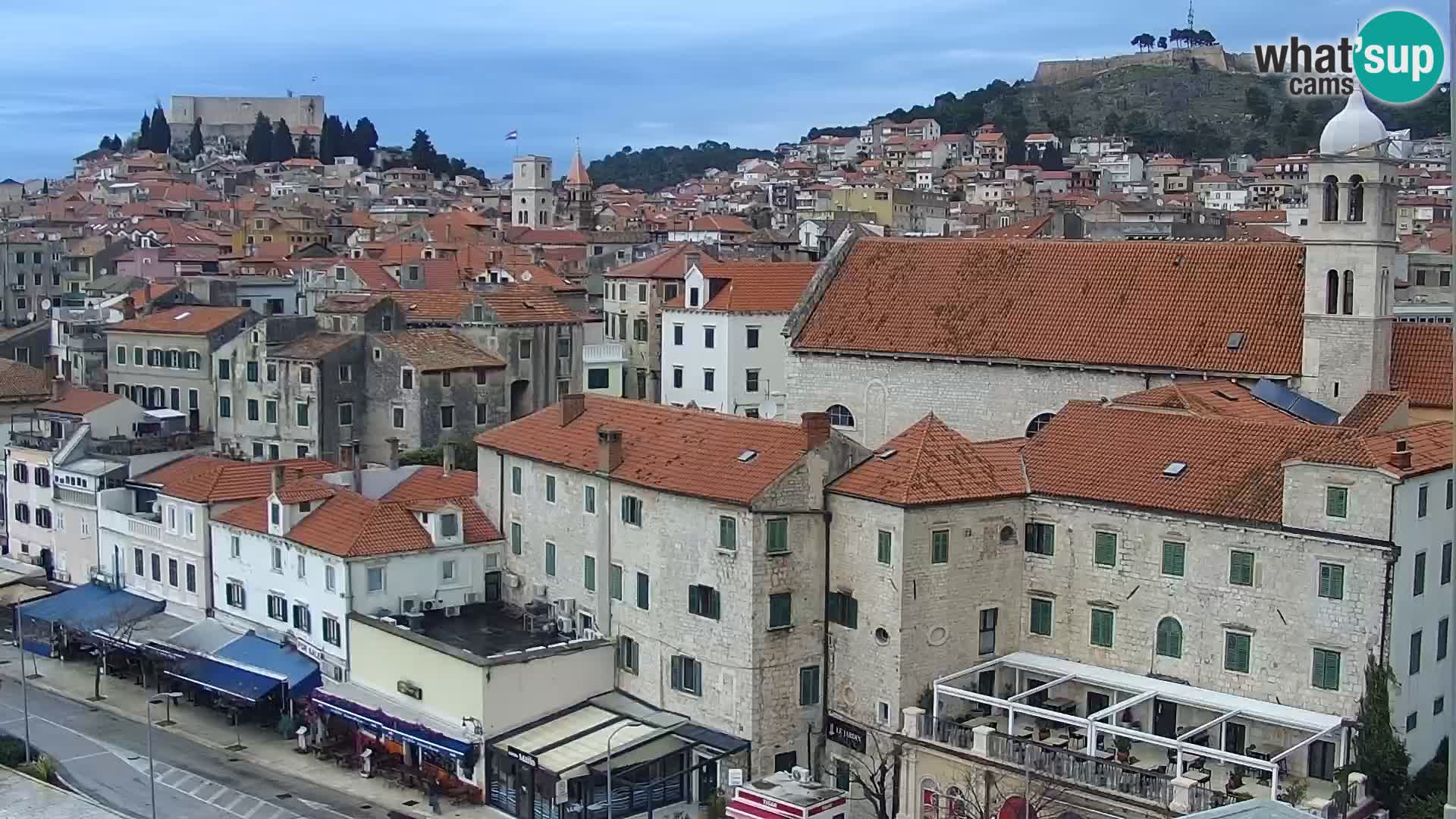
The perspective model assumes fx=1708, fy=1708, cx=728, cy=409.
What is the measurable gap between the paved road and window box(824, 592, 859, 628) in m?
14.1

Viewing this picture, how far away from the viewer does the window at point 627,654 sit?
52031 millimetres

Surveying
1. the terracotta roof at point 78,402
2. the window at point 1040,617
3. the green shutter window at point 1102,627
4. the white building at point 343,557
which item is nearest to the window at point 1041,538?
the window at point 1040,617

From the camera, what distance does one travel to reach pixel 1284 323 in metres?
55.3

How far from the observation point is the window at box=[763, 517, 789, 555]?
4797cm

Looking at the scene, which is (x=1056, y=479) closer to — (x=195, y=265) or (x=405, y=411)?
(x=405, y=411)

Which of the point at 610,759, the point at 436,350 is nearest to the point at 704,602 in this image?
the point at 610,759

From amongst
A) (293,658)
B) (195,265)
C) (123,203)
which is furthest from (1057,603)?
(123,203)

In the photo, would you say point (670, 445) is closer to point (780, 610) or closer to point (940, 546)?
point (780, 610)

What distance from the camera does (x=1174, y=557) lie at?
150 feet

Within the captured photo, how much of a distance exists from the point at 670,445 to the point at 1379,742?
21.9 meters

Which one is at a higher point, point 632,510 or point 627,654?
point 632,510

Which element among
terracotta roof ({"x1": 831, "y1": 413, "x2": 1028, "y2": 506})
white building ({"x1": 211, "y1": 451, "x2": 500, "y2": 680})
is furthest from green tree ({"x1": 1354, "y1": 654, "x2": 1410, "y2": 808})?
white building ({"x1": 211, "y1": 451, "x2": 500, "y2": 680})

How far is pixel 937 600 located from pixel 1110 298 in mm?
16955

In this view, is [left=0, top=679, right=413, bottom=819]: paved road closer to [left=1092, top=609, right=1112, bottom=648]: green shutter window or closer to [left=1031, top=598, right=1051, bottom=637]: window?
[left=1031, top=598, right=1051, bottom=637]: window
